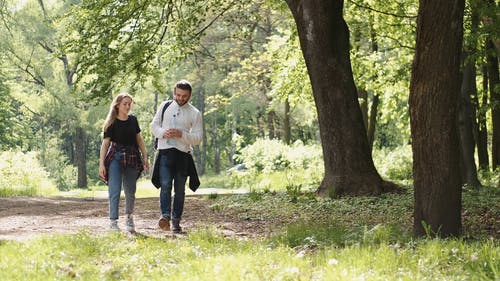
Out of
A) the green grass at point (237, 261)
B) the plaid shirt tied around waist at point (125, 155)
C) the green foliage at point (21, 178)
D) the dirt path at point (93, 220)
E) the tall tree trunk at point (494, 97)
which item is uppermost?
the tall tree trunk at point (494, 97)

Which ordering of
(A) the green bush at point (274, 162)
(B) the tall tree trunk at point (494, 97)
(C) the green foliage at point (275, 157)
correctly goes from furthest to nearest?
(C) the green foliage at point (275, 157), (A) the green bush at point (274, 162), (B) the tall tree trunk at point (494, 97)

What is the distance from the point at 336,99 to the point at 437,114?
17.7 ft

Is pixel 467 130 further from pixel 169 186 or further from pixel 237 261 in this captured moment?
pixel 237 261

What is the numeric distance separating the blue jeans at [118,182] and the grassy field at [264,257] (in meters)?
0.64

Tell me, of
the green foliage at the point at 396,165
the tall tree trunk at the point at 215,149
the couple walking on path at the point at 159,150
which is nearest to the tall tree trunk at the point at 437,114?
the couple walking on path at the point at 159,150

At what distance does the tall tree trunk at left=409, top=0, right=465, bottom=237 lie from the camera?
20.0ft

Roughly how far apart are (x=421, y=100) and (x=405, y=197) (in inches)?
203

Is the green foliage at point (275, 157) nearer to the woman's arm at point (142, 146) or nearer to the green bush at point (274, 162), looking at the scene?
the green bush at point (274, 162)

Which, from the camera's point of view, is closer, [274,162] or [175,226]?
[175,226]

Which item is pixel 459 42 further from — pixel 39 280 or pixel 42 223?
pixel 42 223

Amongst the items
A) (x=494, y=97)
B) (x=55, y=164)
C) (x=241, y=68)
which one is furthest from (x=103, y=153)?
(x=55, y=164)

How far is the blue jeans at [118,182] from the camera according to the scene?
304 inches

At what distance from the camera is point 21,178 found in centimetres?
1947

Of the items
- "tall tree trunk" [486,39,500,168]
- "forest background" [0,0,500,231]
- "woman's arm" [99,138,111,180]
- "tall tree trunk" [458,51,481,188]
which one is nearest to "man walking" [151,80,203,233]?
"woman's arm" [99,138,111,180]
